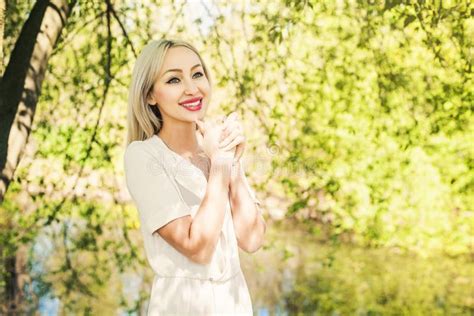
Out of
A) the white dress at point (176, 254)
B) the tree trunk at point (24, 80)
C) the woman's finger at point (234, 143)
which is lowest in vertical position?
the white dress at point (176, 254)

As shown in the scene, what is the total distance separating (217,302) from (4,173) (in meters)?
2.65

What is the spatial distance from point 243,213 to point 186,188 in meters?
0.16

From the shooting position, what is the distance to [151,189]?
2.12 metres

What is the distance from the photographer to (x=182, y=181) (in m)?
2.17

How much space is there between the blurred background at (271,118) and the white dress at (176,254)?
1.67 m

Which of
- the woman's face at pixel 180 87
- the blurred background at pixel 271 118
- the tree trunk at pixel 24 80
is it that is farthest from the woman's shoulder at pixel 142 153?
the tree trunk at pixel 24 80

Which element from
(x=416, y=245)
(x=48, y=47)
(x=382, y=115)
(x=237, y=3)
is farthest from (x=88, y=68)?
(x=416, y=245)

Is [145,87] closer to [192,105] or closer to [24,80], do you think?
[192,105]

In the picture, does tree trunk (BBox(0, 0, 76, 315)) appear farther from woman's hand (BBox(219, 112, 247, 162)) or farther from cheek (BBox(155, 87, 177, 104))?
woman's hand (BBox(219, 112, 247, 162))

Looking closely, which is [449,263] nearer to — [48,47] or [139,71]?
[48,47]

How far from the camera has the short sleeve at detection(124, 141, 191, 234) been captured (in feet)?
6.77

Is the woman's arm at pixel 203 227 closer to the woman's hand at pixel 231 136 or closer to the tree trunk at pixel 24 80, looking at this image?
the woman's hand at pixel 231 136

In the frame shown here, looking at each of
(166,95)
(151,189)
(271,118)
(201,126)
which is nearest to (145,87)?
(166,95)

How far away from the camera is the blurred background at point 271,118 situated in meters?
5.39
